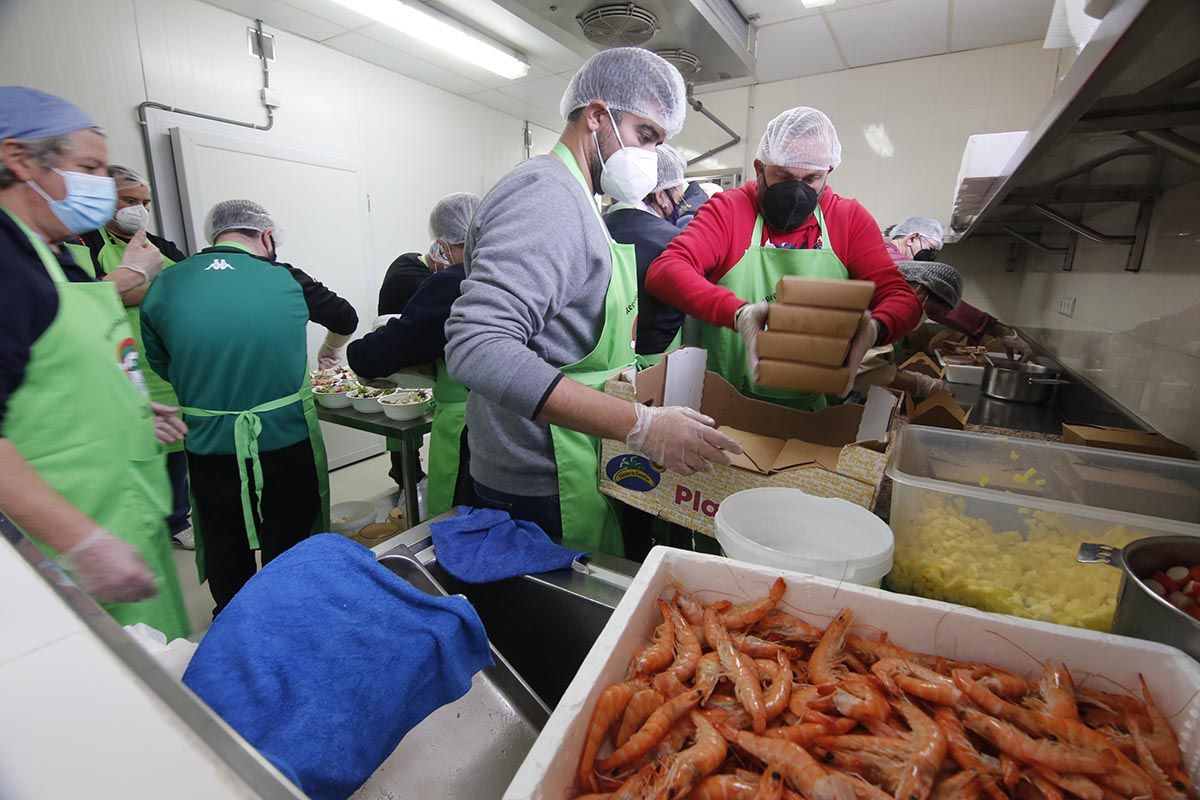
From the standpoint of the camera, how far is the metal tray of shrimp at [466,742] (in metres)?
0.81

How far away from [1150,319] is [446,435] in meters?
2.44

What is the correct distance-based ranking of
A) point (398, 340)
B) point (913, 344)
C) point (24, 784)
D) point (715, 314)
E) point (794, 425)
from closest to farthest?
point (24, 784) → point (794, 425) → point (715, 314) → point (398, 340) → point (913, 344)

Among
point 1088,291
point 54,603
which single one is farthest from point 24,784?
point 1088,291

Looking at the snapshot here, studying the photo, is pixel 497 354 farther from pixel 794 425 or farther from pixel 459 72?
pixel 459 72

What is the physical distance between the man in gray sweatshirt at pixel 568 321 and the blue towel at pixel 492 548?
13 centimetres

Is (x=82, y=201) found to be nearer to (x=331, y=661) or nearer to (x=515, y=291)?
(x=515, y=291)

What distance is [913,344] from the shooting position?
384 cm

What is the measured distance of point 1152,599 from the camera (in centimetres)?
63

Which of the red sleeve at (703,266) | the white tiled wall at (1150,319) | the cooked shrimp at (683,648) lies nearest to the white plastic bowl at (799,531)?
the cooked shrimp at (683,648)

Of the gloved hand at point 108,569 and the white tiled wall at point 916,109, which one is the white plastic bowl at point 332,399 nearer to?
the gloved hand at point 108,569

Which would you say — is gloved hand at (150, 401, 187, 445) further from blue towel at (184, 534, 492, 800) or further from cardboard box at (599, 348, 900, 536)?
cardboard box at (599, 348, 900, 536)

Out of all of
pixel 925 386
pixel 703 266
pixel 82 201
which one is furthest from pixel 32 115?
pixel 925 386

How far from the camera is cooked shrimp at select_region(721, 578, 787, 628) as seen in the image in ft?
2.53

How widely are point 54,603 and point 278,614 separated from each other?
33cm
